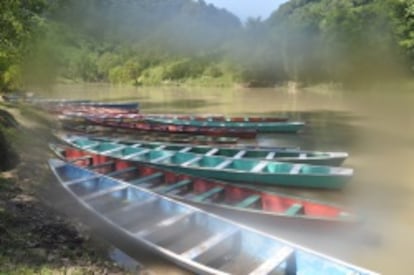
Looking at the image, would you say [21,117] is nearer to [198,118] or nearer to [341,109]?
[198,118]

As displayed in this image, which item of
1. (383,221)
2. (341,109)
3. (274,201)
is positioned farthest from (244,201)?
(341,109)

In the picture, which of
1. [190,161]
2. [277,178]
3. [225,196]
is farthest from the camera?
[190,161]

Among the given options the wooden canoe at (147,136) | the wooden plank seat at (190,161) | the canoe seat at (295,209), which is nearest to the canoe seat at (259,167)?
the wooden plank seat at (190,161)

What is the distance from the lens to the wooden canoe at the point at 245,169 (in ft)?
28.6

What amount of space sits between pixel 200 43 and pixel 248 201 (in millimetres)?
58349

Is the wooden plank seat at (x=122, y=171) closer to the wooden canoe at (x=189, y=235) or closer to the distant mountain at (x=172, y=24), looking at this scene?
the wooden canoe at (x=189, y=235)

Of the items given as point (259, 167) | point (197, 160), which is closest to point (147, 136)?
point (197, 160)

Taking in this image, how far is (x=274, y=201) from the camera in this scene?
705 centimetres

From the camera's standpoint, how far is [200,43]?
209ft

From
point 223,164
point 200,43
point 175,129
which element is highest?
point 200,43

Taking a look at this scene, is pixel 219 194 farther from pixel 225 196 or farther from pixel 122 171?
pixel 122 171

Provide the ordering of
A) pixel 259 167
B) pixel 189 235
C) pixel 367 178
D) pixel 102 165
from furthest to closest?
pixel 367 178 → pixel 102 165 → pixel 259 167 → pixel 189 235

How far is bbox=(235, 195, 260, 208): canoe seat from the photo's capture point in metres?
7.00

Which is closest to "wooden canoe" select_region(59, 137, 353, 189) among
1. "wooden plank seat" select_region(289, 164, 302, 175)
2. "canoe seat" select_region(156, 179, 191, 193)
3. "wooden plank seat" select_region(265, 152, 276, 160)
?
"wooden plank seat" select_region(289, 164, 302, 175)
